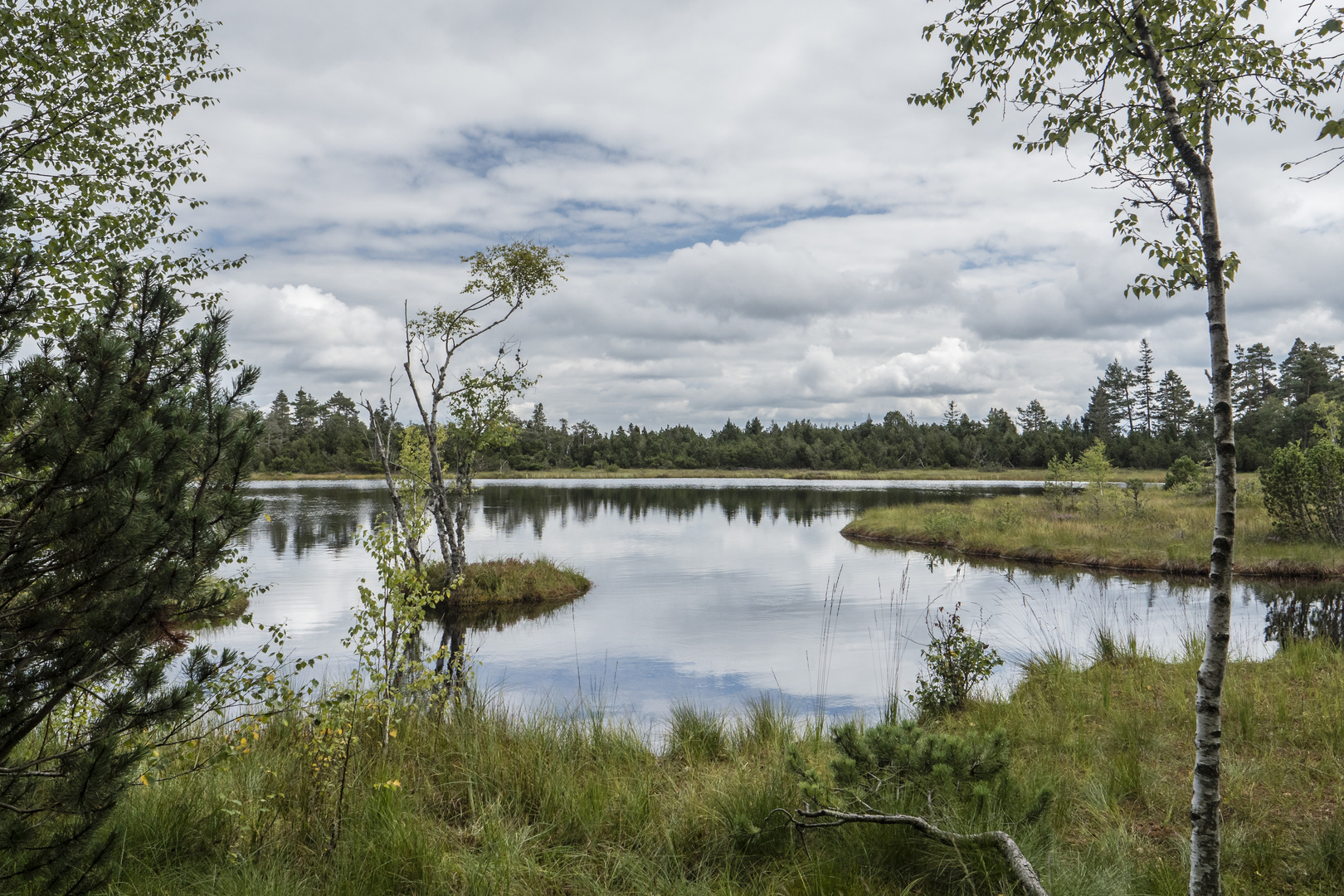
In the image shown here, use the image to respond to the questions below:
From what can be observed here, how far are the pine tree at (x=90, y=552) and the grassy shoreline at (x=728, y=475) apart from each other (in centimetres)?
8548

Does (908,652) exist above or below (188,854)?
below

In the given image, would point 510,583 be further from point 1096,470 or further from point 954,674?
point 1096,470

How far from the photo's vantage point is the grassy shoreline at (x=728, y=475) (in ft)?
293

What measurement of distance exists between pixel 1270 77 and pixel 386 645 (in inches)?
273

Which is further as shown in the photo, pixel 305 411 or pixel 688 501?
pixel 305 411

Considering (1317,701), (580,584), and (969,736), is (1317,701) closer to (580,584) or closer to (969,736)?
(969,736)

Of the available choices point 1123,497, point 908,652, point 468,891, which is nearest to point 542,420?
point 1123,497

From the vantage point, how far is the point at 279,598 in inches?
743

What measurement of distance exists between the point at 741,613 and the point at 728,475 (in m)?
92.5

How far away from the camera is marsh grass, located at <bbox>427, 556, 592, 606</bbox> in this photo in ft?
62.3

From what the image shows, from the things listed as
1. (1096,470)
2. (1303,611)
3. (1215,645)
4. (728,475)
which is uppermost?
(1096,470)

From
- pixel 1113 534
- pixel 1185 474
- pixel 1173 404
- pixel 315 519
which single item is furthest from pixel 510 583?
pixel 1173 404

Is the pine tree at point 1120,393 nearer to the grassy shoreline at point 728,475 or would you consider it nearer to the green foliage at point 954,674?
the grassy shoreline at point 728,475

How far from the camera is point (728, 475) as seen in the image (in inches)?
4331
